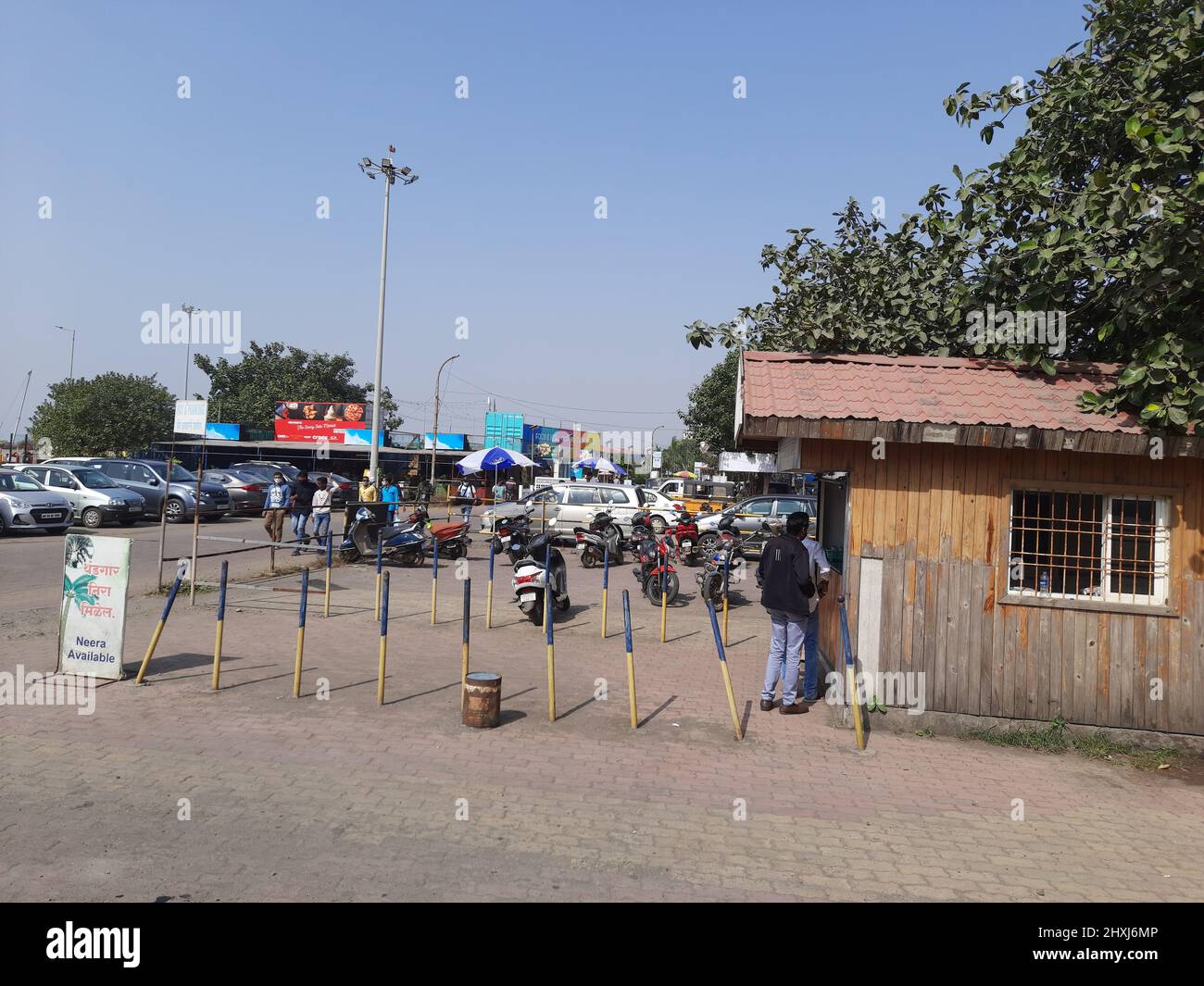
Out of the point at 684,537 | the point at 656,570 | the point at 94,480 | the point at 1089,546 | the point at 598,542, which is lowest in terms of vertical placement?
the point at 656,570

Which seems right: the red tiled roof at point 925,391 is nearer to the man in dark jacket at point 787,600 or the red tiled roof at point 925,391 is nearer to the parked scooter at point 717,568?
the man in dark jacket at point 787,600

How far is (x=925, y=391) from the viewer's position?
7871 mm

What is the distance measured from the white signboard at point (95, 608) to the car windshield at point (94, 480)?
16898 millimetres

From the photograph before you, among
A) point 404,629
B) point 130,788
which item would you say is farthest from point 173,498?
point 130,788

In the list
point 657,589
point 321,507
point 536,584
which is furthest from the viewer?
point 321,507

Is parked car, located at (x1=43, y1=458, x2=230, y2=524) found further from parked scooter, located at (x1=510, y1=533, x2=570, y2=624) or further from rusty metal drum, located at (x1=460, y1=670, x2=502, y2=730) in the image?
rusty metal drum, located at (x1=460, y1=670, x2=502, y2=730)

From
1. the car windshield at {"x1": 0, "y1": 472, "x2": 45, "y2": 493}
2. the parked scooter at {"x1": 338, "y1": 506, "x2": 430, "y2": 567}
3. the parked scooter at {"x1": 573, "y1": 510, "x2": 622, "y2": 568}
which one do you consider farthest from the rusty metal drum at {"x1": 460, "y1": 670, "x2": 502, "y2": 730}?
the car windshield at {"x1": 0, "y1": 472, "x2": 45, "y2": 493}

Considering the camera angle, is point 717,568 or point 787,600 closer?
point 787,600

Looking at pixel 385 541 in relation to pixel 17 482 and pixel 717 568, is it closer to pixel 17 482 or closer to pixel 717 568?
pixel 717 568

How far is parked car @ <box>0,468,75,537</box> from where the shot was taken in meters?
19.8

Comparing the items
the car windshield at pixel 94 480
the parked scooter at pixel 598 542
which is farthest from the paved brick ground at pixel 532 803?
the car windshield at pixel 94 480

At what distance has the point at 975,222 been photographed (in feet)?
30.9

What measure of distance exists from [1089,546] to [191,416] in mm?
11038

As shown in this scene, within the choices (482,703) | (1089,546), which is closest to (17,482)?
(482,703)
